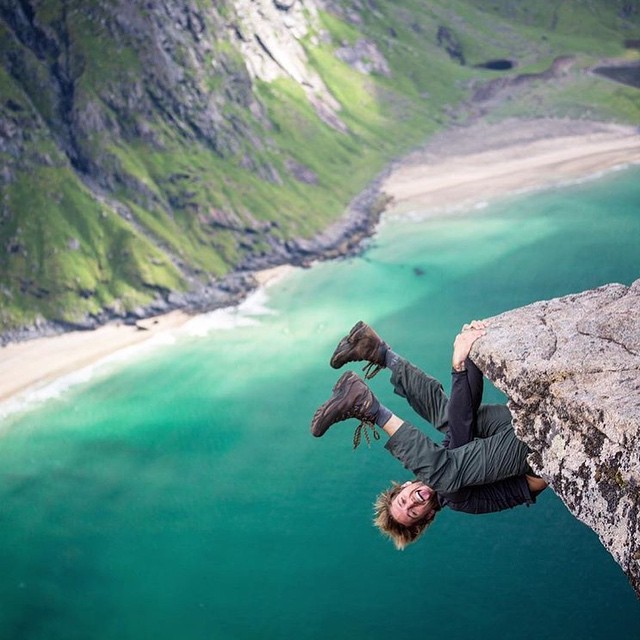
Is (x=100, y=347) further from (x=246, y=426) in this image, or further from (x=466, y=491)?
(x=466, y=491)

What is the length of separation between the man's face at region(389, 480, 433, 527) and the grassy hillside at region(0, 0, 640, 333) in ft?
220

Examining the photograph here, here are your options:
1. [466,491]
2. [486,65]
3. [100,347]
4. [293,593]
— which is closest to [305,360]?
[100,347]

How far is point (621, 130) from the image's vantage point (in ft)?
415

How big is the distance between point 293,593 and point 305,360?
1116 inches

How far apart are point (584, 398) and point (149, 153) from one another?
279 feet

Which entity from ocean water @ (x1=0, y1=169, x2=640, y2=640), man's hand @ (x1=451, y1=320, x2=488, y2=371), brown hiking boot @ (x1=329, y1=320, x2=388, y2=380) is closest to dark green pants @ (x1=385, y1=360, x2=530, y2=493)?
man's hand @ (x1=451, y1=320, x2=488, y2=371)

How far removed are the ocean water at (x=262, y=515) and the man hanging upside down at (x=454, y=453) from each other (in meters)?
24.4

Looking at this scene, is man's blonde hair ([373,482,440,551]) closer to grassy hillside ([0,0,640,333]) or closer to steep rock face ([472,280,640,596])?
steep rock face ([472,280,640,596])

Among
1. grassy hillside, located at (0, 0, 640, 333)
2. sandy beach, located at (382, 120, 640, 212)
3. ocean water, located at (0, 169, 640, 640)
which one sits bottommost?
sandy beach, located at (382, 120, 640, 212)

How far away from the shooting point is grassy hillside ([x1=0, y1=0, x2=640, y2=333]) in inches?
3024

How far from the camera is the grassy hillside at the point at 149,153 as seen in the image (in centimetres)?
7681

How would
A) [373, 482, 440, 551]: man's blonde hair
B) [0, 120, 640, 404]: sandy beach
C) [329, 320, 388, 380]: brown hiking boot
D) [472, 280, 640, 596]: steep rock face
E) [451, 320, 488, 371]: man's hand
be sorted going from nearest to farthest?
[472, 280, 640, 596]: steep rock face, [451, 320, 488, 371]: man's hand, [373, 482, 440, 551]: man's blonde hair, [329, 320, 388, 380]: brown hiking boot, [0, 120, 640, 404]: sandy beach

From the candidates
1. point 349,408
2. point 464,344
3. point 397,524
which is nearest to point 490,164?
point 464,344

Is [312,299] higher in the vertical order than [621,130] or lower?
higher
